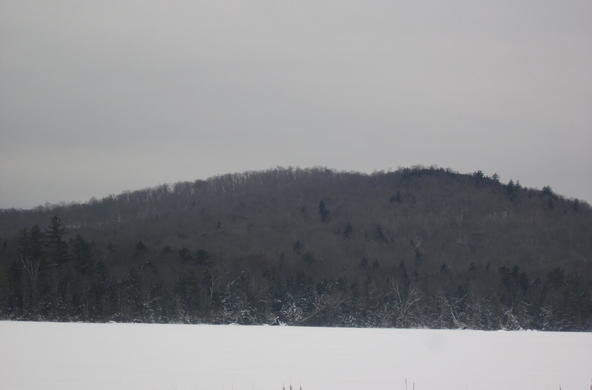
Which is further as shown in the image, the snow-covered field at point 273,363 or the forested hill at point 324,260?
the forested hill at point 324,260

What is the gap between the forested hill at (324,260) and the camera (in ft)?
311

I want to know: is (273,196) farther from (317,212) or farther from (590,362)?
(590,362)

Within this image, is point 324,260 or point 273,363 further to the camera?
point 324,260

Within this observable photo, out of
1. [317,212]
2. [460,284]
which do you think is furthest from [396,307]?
[317,212]

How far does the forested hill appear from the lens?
9481cm

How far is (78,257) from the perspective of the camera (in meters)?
98.5

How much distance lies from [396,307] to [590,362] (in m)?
58.1

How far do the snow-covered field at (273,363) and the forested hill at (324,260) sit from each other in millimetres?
32157

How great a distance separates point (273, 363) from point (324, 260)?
301 feet

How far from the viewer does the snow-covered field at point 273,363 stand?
108 feet

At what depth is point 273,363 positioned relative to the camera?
4141cm

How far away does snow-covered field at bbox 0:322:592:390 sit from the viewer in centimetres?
3288

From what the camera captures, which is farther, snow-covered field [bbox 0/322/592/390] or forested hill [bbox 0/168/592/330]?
forested hill [bbox 0/168/592/330]

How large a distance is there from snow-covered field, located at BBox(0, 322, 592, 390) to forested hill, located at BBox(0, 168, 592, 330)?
32157mm
